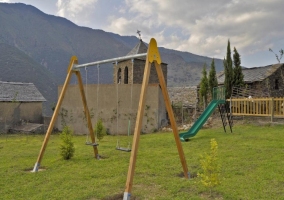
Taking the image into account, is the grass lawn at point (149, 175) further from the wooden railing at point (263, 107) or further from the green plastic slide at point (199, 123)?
the wooden railing at point (263, 107)

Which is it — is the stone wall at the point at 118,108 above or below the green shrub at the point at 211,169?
above

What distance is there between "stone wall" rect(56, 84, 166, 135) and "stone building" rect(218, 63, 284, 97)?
1017 centimetres

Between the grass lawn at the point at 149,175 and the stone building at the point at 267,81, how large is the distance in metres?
14.5

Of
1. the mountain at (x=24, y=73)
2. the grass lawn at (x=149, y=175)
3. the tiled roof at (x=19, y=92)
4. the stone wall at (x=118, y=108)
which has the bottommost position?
the grass lawn at (x=149, y=175)

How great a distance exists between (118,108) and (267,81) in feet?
46.5

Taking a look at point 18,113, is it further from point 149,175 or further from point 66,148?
point 149,175

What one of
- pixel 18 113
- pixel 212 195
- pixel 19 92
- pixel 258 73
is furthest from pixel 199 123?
pixel 19 92

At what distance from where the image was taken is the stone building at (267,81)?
23.6 metres

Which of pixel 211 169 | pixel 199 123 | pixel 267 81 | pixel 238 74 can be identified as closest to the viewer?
pixel 211 169

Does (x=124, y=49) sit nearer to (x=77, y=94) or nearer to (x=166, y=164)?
(x=77, y=94)

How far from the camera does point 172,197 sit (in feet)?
16.8

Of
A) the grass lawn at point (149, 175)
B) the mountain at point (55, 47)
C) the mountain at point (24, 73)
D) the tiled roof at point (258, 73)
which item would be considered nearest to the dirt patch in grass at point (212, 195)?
the grass lawn at point (149, 175)

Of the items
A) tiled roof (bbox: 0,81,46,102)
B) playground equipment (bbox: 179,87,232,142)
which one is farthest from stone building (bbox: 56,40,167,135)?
tiled roof (bbox: 0,81,46,102)

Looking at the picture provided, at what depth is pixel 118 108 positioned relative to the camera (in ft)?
60.5
